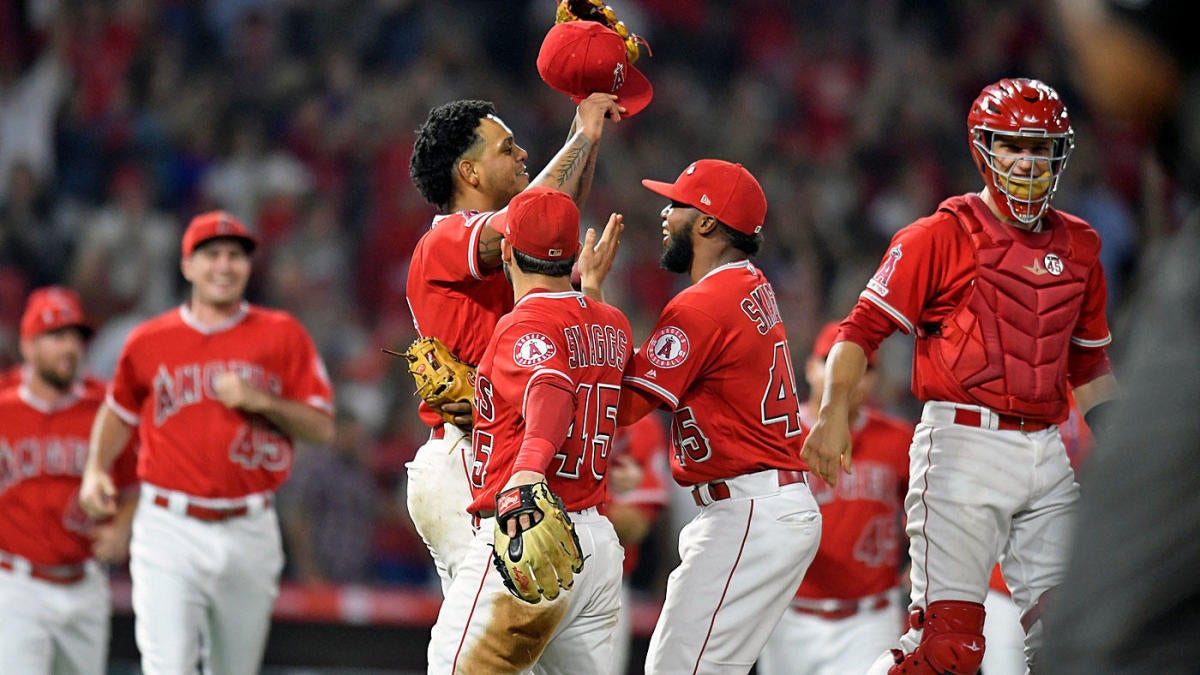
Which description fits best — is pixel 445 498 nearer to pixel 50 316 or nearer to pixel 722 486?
pixel 722 486

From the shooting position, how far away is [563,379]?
402 centimetres

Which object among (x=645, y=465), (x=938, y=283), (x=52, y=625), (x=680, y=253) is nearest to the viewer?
(x=938, y=283)

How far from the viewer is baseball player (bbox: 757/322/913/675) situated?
6.68m

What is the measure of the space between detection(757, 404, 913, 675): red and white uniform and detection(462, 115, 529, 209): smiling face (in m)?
2.38

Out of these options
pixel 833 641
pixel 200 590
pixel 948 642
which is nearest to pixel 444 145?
pixel 948 642

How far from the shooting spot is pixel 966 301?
471 centimetres

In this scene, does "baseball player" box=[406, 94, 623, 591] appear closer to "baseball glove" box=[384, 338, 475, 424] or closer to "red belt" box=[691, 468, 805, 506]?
"baseball glove" box=[384, 338, 475, 424]

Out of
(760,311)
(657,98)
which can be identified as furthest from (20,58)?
(760,311)

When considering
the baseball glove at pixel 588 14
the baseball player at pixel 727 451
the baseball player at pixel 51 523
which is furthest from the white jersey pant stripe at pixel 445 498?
the baseball player at pixel 51 523

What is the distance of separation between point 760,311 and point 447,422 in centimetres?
112

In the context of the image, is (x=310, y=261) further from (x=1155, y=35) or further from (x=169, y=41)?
(x=1155, y=35)

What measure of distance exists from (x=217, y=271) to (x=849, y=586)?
3.32m

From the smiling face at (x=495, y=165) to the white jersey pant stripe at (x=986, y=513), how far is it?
1681mm

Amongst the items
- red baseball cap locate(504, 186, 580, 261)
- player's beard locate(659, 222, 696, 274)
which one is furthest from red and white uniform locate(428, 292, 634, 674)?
player's beard locate(659, 222, 696, 274)
